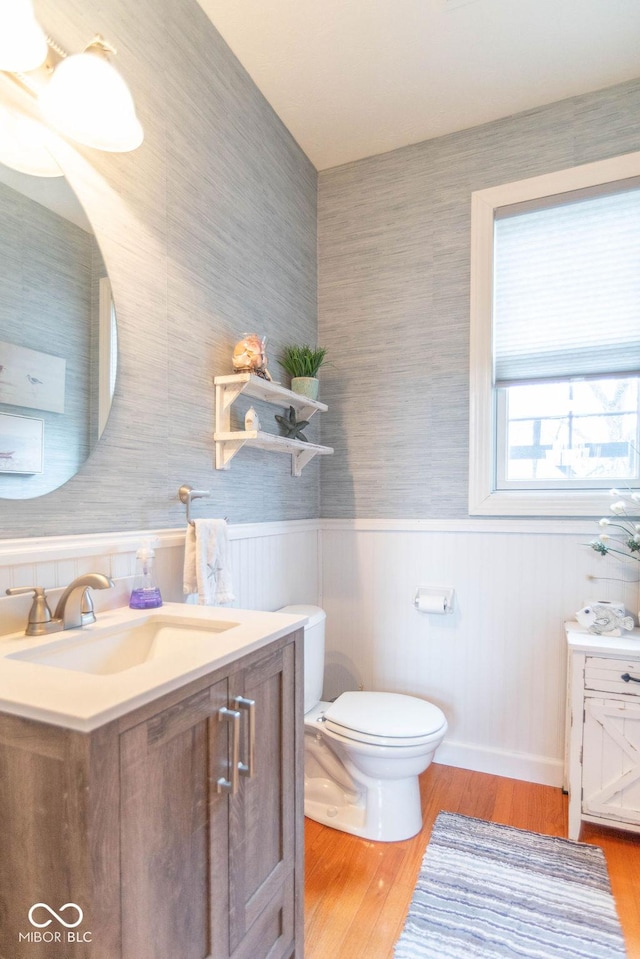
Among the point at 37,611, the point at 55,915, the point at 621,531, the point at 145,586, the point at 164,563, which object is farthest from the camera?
the point at 621,531

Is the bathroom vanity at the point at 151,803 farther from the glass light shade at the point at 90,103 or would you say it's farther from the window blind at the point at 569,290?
the window blind at the point at 569,290

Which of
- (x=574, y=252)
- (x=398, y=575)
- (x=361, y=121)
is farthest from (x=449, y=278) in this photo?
(x=398, y=575)

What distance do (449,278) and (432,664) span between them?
169cm

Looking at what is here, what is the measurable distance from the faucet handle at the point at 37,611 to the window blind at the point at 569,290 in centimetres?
190

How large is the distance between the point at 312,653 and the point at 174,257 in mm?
1428

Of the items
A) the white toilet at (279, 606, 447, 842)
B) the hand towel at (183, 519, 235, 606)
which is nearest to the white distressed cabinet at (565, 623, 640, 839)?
the white toilet at (279, 606, 447, 842)

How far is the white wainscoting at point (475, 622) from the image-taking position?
2039mm

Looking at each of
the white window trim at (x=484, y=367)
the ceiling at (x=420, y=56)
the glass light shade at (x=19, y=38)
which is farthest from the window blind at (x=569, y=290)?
the glass light shade at (x=19, y=38)

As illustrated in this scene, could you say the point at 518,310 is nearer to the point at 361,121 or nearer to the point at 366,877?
the point at 361,121

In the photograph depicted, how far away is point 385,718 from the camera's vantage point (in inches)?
68.1

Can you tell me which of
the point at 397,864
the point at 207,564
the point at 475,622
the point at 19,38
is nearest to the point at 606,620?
the point at 475,622

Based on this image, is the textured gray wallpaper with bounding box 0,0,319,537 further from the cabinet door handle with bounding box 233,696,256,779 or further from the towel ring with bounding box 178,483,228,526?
the cabinet door handle with bounding box 233,696,256,779

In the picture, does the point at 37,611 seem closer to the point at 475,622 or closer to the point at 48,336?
the point at 48,336

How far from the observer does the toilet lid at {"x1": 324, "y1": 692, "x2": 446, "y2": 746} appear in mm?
1638
